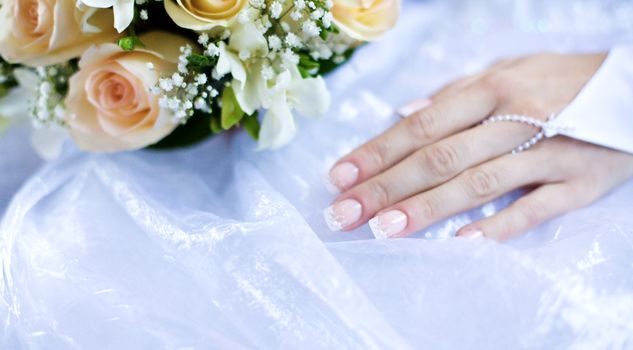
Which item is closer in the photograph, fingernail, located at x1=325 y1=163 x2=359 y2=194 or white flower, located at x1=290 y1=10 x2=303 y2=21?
white flower, located at x1=290 y1=10 x2=303 y2=21

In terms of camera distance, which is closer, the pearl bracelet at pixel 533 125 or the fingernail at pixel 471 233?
the fingernail at pixel 471 233

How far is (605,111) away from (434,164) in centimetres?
28

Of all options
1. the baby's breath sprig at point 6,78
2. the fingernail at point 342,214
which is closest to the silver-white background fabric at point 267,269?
the fingernail at point 342,214

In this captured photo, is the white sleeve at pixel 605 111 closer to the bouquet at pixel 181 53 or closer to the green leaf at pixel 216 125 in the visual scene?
the bouquet at pixel 181 53

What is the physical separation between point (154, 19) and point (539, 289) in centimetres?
54

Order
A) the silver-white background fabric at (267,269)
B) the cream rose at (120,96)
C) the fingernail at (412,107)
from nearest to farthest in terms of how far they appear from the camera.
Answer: the silver-white background fabric at (267,269) < the cream rose at (120,96) < the fingernail at (412,107)

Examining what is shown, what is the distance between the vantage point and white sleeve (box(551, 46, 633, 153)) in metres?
0.93

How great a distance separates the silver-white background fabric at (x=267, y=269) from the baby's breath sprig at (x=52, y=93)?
8 cm

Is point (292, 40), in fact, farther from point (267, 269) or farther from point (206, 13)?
point (267, 269)

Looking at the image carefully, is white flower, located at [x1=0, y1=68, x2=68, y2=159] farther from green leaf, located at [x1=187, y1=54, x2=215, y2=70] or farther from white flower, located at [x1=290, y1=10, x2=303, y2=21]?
white flower, located at [x1=290, y1=10, x2=303, y2=21]

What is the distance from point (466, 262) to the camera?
27.8 inches

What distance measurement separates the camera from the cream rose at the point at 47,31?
751 millimetres

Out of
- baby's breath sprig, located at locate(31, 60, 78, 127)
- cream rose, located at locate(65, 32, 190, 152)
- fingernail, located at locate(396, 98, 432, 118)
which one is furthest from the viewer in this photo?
fingernail, located at locate(396, 98, 432, 118)

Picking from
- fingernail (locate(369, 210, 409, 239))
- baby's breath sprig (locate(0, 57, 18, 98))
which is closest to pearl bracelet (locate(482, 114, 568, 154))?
fingernail (locate(369, 210, 409, 239))
